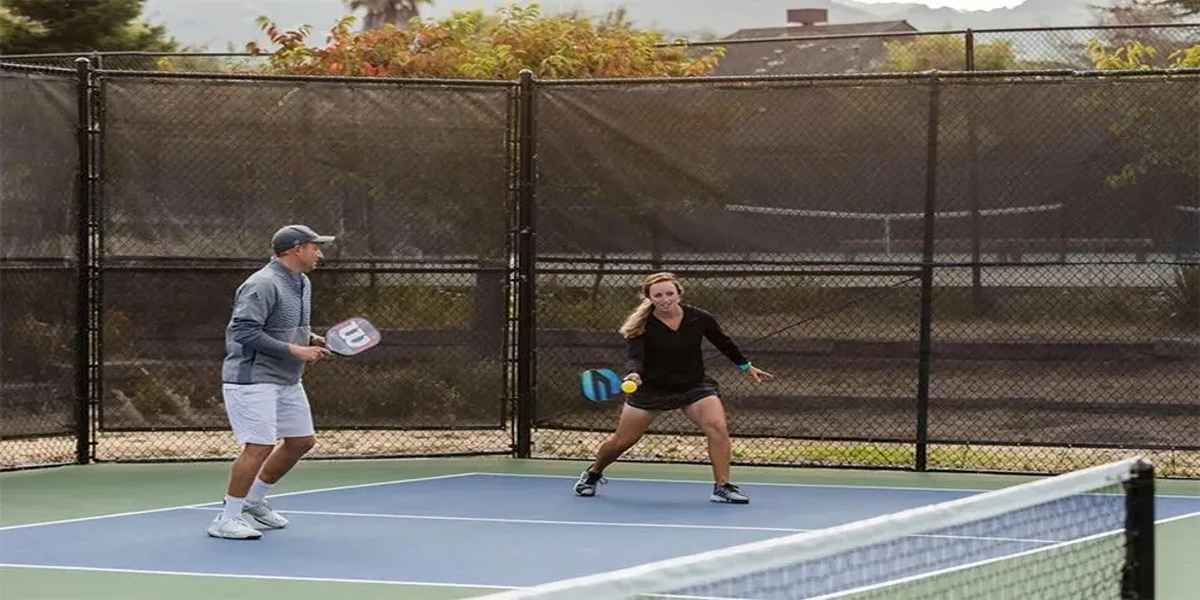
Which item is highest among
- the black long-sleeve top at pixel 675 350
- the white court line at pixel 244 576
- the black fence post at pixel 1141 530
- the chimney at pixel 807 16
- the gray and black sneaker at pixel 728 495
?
the chimney at pixel 807 16

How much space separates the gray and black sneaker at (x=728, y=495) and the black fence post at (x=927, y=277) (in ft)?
5.18

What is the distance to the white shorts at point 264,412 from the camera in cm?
988

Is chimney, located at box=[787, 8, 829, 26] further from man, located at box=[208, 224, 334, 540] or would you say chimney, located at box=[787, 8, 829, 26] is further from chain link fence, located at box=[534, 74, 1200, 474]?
man, located at box=[208, 224, 334, 540]

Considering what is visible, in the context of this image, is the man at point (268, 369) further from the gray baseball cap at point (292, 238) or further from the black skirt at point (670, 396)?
the black skirt at point (670, 396)

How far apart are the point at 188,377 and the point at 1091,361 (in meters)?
5.52

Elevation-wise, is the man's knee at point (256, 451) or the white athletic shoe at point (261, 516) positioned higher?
the man's knee at point (256, 451)

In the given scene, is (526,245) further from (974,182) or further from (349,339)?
(349,339)

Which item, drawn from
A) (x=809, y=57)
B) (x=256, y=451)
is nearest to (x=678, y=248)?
(x=256, y=451)

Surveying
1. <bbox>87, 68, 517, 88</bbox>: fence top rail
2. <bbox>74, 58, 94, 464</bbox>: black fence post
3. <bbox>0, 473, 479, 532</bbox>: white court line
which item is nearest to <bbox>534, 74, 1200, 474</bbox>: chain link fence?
<bbox>87, 68, 517, 88</bbox>: fence top rail

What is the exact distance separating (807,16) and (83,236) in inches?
2033

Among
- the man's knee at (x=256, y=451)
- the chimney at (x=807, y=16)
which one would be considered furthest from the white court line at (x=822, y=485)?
the chimney at (x=807, y=16)

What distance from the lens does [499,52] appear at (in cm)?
1769

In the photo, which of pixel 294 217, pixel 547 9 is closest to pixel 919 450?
pixel 294 217

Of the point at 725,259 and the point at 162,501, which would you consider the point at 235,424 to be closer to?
the point at 162,501
